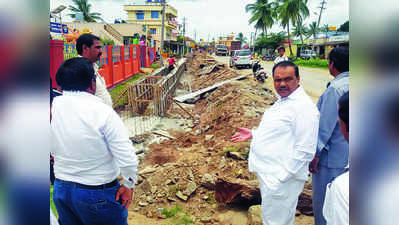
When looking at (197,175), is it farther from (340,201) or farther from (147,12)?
(340,201)

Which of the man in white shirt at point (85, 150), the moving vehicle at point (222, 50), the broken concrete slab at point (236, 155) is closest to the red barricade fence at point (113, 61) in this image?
the man in white shirt at point (85, 150)

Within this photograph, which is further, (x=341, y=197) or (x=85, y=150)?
(x=85, y=150)

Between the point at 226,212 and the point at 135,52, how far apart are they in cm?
1106

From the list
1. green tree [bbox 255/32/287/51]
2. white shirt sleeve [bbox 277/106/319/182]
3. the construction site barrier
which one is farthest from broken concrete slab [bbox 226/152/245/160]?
green tree [bbox 255/32/287/51]

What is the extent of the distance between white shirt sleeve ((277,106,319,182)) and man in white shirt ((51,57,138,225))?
96cm

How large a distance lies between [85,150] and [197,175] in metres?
3.03

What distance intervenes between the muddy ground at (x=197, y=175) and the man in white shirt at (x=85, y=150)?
173 centimetres

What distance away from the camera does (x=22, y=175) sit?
2.61 ft

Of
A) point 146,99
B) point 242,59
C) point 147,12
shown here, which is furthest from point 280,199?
point 242,59

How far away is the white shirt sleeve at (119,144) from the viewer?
1443 mm

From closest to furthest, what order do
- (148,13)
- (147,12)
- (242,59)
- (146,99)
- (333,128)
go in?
1. (333,128)
2. (147,12)
3. (148,13)
4. (146,99)
5. (242,59)

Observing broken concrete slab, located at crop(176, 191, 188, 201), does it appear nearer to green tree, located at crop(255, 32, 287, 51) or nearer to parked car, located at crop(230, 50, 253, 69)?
parked car, located at crop(230, 50, 253, 69)

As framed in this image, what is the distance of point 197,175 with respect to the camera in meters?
4.32

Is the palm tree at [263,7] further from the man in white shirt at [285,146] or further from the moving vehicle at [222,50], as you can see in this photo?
the moving vehicle at [222,50]
